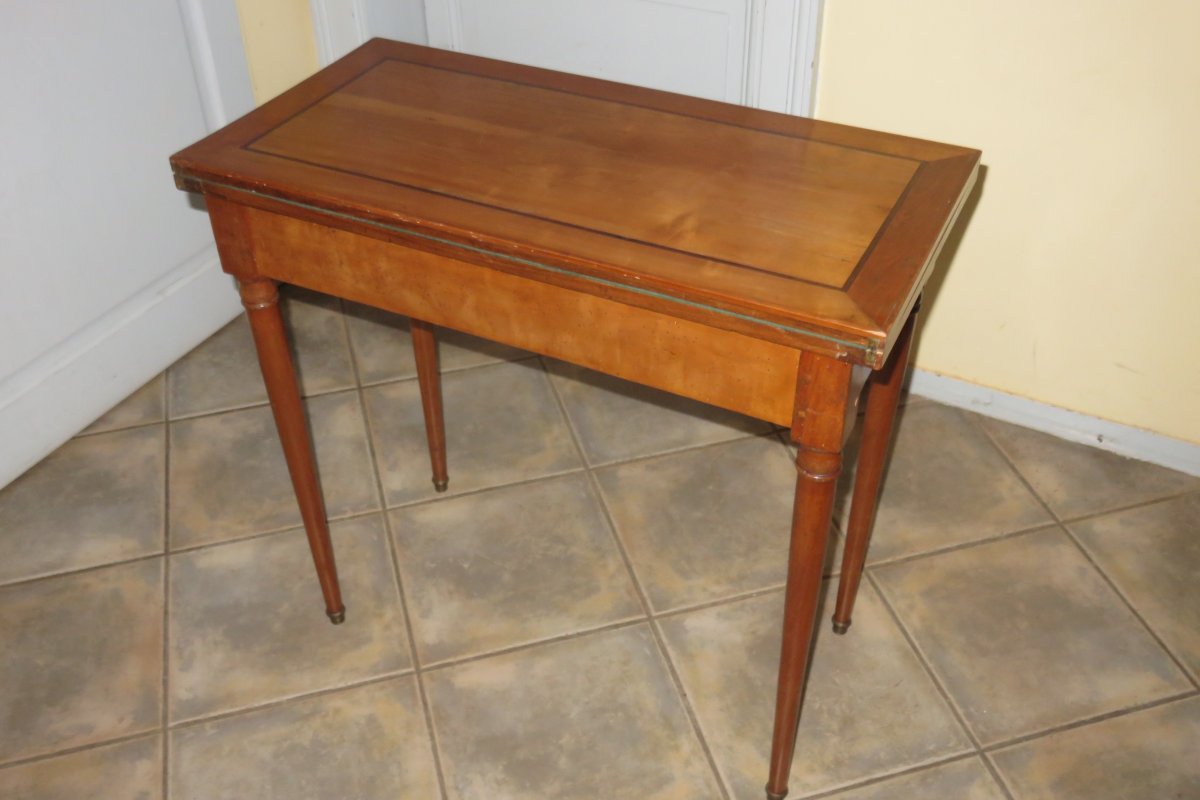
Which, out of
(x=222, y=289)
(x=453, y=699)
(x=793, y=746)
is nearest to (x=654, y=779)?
(x=793, y=746)

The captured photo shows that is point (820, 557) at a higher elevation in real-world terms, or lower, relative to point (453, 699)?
higher

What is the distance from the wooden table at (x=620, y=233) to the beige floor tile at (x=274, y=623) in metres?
0.32

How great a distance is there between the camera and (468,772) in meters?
1.64

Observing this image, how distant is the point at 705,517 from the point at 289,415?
77 cm

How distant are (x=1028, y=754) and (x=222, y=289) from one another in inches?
71.9

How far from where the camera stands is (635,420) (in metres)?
2.24

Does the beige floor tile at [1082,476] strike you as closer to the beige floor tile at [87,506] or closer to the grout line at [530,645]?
the grout line at [530,645]

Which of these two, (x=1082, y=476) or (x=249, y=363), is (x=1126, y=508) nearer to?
(x=1082, y=476)

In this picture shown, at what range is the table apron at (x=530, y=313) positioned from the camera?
48.9 inches

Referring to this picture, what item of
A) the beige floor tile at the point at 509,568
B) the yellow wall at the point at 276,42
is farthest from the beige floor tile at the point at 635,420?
the yellow wall at the point at 276,42

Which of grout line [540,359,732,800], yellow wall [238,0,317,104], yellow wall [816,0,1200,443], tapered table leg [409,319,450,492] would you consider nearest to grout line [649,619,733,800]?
grout line [540,359,732,800]

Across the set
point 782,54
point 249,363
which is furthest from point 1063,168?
point 249,363

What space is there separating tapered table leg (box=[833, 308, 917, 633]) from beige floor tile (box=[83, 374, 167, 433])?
1.37m

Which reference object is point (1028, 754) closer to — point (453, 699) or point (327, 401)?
point (453, 699)
